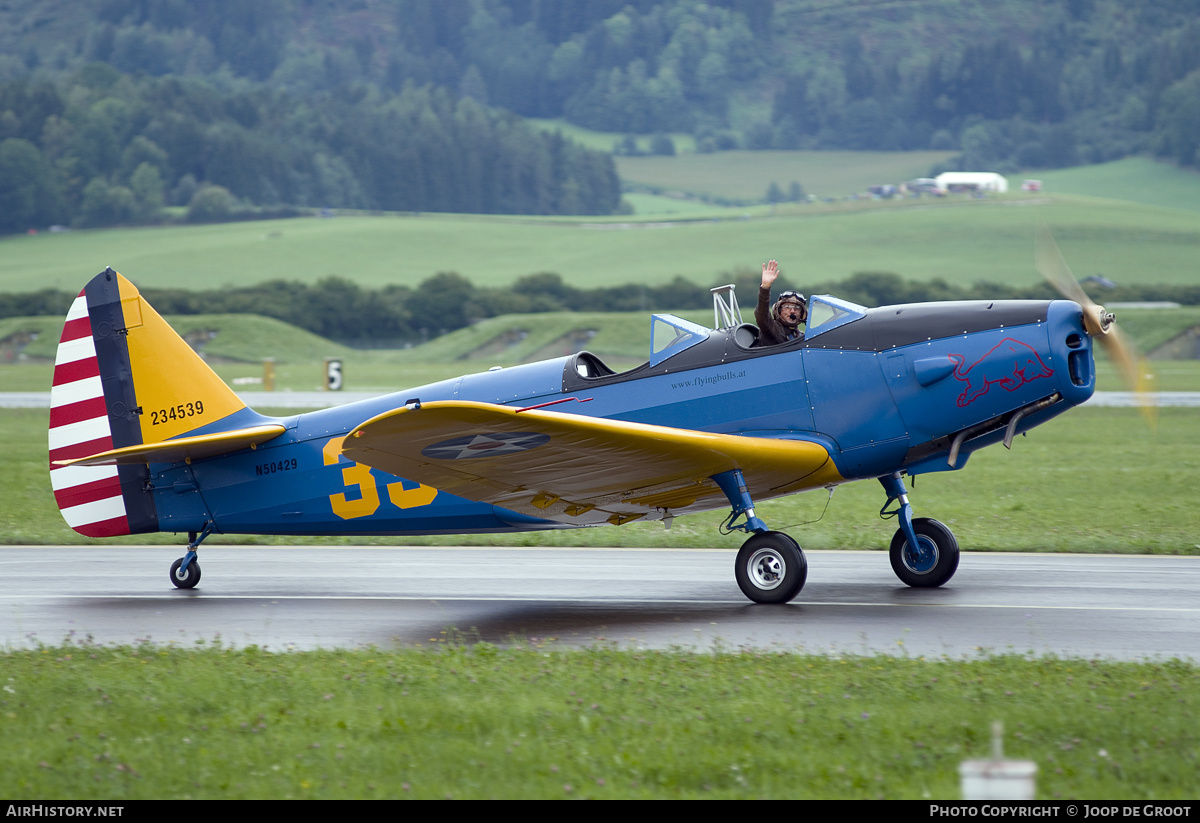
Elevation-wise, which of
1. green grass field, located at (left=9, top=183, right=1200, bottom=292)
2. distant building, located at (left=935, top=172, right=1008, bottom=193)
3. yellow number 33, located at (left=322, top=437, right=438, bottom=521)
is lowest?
yellow number 33, located at (left=322, top=437, right=438, bottom=521)

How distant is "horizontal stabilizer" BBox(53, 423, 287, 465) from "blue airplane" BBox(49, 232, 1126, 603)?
3 centimetres

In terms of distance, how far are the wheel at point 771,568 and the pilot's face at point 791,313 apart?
1.95 meters

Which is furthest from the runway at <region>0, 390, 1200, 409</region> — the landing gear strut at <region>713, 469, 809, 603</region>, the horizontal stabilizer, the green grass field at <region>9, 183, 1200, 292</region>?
the green grass field at <region>9, 183, 1200, 292</region>

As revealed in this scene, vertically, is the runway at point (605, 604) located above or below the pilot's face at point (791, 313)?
below

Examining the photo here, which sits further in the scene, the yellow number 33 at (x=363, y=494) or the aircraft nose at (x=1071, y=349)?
the yellow number 33 at (x=363, y=494)

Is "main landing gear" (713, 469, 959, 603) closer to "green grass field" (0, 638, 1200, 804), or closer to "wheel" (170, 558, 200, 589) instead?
"green grass field" (0, 638, 1200, 804)

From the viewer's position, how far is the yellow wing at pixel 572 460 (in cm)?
875

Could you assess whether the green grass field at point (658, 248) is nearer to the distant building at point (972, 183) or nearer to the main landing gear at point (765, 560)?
the distant building at point (972, 183)

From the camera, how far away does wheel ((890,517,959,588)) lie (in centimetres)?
1096

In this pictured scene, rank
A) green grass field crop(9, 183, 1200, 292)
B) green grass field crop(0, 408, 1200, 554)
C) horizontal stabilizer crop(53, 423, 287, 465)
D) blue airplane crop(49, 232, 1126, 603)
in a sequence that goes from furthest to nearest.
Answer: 1. green grass field crop(9, 183, 1200, 292)
2. green grass field crop(0, 408, 1200, 554)
3. horizontal stabilizer crop(53, 423, 287, 465)
4. blue airplane crop(49, 232, 1126, 603)

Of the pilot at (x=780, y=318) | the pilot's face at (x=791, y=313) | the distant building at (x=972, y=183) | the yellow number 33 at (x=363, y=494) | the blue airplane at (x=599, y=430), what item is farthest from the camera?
the distant building at (x=972, y=183)

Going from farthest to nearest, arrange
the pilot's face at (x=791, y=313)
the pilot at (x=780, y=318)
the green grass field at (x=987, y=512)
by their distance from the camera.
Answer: the green grass field at (x=987, y=512) < the pilot's face at (x=791, y=313) < the pilot at (x=780, y=318)

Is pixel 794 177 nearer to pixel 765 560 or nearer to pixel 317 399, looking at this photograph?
pixel 317 399

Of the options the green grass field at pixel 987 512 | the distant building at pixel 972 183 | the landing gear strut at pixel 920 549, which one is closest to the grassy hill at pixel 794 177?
the distant building at pixel 972 183
